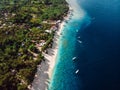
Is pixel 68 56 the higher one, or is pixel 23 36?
pixel 23 36

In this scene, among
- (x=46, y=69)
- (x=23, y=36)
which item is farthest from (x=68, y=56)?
(x=23, y=36)

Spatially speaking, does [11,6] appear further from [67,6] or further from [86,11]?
[86,11]

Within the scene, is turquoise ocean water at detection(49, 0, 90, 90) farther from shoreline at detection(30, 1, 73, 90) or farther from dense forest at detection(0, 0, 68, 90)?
dense forest at detection(0, 0, 68, 90)

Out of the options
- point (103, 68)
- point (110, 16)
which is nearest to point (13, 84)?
point (103, 68)

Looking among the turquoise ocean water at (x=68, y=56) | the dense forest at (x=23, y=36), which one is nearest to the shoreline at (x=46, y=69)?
the turquoise ocean water at (x=68, y=56)

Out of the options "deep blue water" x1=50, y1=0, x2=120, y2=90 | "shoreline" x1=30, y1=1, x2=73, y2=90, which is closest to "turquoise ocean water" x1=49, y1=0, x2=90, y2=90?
"deep blue water" x1=50, y1=0, x2=120, y2=90

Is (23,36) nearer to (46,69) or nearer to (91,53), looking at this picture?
(46,69)
